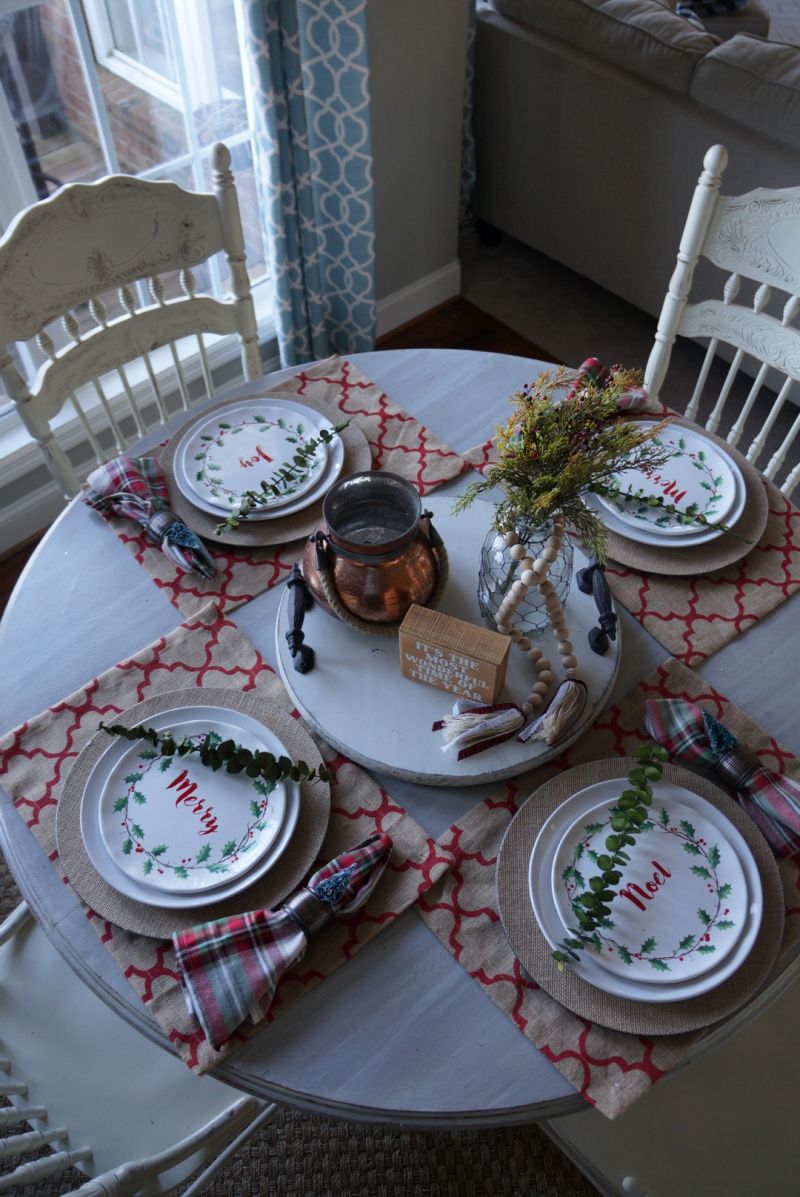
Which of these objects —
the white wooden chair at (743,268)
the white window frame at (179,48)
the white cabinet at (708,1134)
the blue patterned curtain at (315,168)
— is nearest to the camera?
the white cabinet at (708,1134)

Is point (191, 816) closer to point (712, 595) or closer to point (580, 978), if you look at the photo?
point (580, 978)

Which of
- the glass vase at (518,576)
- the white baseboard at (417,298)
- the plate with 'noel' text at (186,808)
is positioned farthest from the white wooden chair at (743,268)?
the white baseboard at (417,298)

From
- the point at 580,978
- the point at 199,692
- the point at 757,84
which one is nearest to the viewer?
the point at 580,978

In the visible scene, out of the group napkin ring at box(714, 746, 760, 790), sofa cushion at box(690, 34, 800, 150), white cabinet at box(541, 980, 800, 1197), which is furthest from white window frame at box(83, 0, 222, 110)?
white cabinet at box(541, 980, 800, 1197)

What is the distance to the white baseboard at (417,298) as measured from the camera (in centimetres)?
287

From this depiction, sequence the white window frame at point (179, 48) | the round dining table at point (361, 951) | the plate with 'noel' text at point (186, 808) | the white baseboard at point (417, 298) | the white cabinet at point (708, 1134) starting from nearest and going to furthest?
the round dining table at point (361, 951) → the plate with 'noel' text at point (186, 808) → the white cabinet at point (708, 1134) → the white window frame at point (179, 48) → the white baseboard at point (417, 298)

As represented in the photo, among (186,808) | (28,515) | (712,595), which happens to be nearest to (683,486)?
(712,595)

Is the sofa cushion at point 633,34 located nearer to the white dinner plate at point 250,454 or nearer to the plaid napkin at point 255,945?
the white dinner plate at point 250,454

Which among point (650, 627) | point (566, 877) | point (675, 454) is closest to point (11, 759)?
point (566, 877)

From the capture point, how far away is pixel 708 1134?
3.84ft

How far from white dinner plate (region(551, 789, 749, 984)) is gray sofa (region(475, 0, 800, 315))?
1759 mm

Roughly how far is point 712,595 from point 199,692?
2.23ft

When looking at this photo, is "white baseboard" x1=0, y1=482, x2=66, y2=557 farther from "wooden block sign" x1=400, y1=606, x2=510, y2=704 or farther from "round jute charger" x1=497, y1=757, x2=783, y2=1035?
"round jute charger" x1=497, y1=757, x2=783, y2=1035

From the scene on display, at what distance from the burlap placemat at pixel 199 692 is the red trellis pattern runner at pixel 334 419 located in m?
0.06
